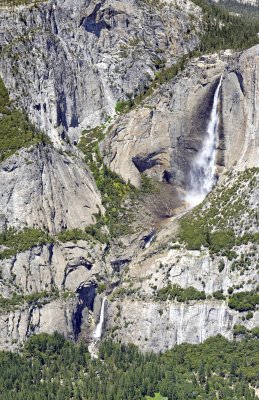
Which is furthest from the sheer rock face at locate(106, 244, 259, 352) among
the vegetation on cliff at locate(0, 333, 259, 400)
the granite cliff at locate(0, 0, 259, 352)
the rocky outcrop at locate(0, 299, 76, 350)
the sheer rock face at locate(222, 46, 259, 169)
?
the sheer rock face at locate(222, 46, 259, 169)

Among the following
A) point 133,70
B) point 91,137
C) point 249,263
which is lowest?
point 249,263

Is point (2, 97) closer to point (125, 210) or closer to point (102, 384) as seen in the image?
point (125, 210)

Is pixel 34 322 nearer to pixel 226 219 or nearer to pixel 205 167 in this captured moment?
pixel 226 219

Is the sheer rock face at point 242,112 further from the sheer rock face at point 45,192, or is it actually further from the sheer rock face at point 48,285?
the sheer rock face at point 48,285

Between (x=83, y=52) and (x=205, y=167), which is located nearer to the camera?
(x=205, y=167)

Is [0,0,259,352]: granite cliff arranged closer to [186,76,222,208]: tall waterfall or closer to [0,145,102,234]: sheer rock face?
[0,145,102,234]: sheer rock face

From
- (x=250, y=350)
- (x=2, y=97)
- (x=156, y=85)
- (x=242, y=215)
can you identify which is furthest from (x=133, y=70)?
(x=250, y=350)

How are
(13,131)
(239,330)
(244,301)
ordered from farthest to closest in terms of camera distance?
(13,131) → (244,301) → (239,330)

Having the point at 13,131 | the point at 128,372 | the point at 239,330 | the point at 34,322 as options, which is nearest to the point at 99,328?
the point at 34,322

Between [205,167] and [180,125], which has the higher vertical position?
[180,125]
